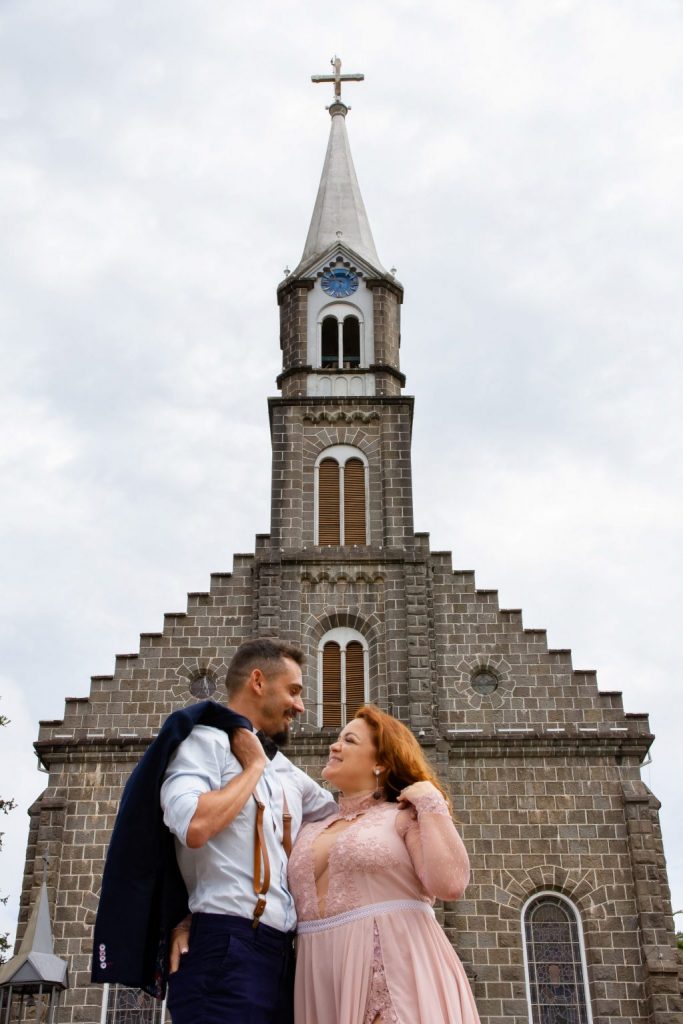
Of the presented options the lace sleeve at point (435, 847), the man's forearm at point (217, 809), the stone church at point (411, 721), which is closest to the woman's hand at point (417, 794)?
the lace sleeve at point (435, 847)

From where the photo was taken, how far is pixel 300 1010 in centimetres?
548

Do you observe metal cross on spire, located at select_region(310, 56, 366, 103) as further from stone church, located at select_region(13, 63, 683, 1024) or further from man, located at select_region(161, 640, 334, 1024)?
man, located at select_region(161, 640, 334, 1024)

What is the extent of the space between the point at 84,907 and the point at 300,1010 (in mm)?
15333

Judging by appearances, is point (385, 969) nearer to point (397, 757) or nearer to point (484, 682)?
point (397, 757)

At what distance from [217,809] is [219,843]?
0.32 metres

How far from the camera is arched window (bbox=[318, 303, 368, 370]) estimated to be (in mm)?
26469

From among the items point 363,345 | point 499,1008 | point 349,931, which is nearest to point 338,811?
point 349,931

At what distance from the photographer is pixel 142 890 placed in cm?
542

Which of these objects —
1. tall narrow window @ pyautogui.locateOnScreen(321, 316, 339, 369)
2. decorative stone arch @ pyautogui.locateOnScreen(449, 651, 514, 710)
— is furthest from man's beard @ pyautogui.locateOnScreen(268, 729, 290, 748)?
tall narrow window @ pyautogui.locateOnScreen(321, 316, 339, 369)

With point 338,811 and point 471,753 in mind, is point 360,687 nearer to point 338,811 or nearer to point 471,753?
point 471,753

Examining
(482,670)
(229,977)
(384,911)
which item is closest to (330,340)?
(482,670)

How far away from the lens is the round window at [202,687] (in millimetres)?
22109

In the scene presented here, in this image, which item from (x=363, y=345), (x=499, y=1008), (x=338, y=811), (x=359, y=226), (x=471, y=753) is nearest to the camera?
(x=338, y=811)

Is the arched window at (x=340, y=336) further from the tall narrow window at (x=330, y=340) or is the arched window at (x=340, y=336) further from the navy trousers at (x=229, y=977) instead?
the navy trousers at (x=229, y=977)
